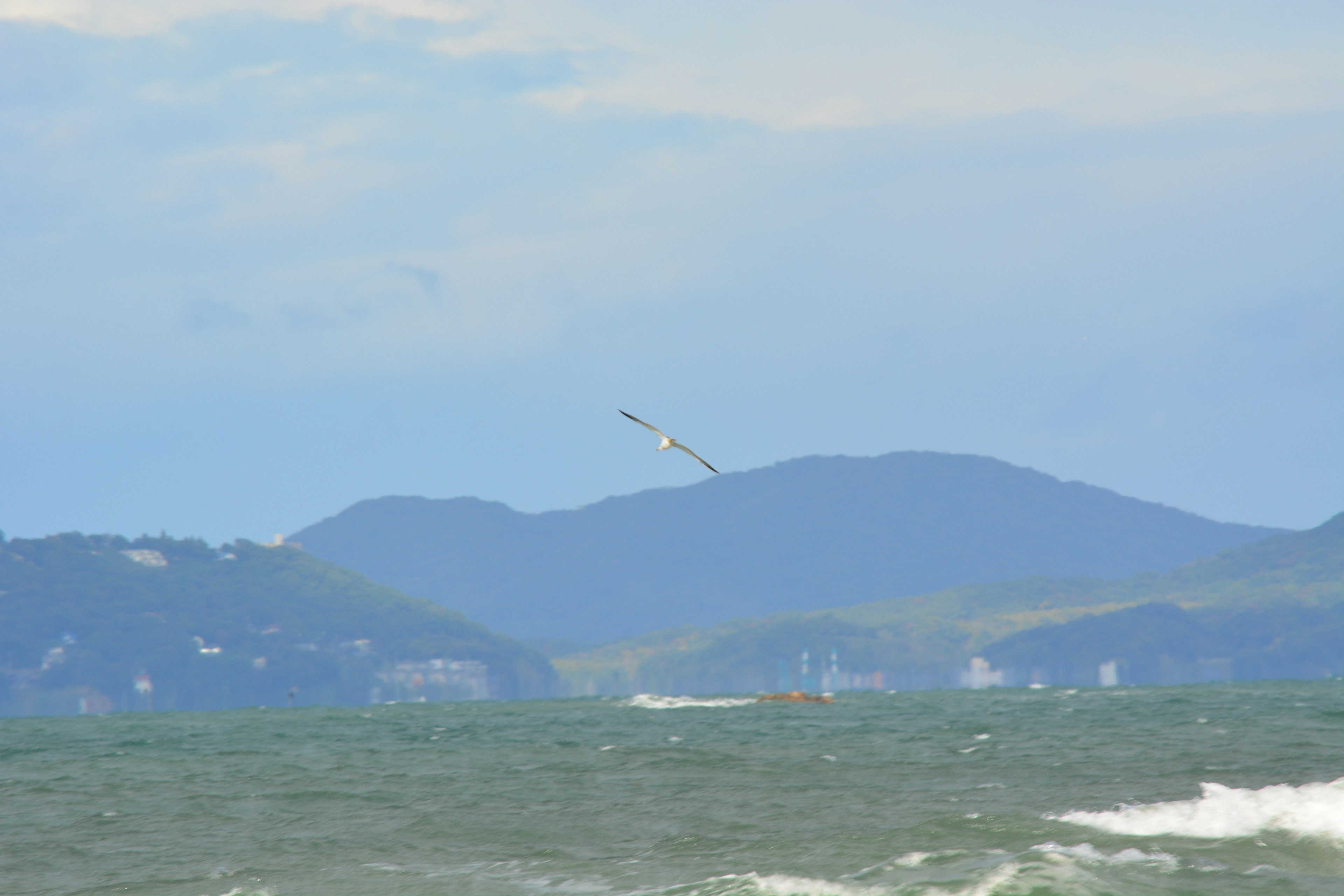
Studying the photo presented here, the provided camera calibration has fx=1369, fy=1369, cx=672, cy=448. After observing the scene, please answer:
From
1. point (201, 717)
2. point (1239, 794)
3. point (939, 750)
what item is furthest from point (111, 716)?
point (1239, 794)

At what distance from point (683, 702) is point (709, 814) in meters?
131

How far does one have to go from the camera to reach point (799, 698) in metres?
156

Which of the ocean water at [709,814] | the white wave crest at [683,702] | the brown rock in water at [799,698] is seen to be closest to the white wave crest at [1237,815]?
the ocean water at [709,814]

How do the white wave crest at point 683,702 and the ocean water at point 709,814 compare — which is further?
the white wave crest at point 683,702

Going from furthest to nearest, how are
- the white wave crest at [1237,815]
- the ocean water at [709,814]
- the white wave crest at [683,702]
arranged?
the white wave crest at [683,702]
the white wave crest at [1237,815]
the ocean water at [709,814]

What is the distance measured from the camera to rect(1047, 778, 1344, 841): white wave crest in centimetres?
3456

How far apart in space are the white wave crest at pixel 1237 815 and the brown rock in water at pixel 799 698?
112046 millimetres

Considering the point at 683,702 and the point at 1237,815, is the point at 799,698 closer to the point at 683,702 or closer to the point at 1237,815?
the point at 683,702

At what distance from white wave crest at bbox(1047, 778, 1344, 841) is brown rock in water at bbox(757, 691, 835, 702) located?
112046mm

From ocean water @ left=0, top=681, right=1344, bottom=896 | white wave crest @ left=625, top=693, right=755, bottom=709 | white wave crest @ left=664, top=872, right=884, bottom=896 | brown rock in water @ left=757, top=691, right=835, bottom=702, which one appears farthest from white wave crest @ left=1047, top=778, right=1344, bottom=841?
brown rock in water @ left=757, top=691, right=835, bottom=702

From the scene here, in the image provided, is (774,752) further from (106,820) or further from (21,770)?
(21,770)

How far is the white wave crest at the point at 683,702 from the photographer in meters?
155

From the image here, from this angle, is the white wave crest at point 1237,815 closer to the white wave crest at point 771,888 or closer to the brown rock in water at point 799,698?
the white wave crest at point 771,888

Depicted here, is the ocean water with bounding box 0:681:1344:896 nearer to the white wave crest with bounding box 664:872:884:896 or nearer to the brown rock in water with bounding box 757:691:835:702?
the white wave crest with bounding box 664:872:884:896
